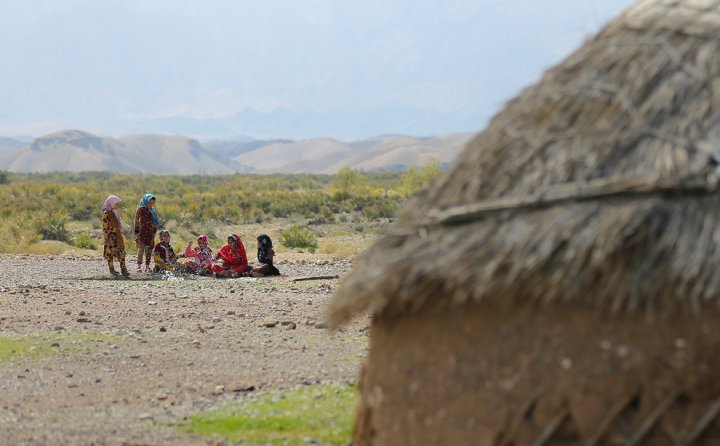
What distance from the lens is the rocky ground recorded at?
9.27 metres

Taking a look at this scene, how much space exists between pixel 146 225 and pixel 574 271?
1718 centimetres

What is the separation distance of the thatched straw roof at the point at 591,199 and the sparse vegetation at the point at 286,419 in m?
2.29

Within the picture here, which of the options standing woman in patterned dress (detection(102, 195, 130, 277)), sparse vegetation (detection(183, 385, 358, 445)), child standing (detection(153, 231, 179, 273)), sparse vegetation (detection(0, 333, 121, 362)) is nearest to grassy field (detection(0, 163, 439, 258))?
child standing (detection(153, 231, 179, 273))

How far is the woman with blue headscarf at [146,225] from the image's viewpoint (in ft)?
70.9

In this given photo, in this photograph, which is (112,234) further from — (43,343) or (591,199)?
(591,199)

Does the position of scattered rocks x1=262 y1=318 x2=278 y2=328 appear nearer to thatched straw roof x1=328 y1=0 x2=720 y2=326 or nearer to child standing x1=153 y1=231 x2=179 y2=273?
child standing x1=153 y1=231 x2=179 y2=273

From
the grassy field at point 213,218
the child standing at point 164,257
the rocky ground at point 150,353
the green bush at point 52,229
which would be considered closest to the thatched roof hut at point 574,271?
the rocky ground at point 150,353

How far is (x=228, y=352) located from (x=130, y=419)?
328cm

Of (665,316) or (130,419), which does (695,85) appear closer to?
(665,316)

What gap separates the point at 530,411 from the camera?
573cm

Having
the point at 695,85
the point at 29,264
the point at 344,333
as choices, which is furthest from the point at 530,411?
the point at 29,264

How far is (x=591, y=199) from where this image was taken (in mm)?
5758

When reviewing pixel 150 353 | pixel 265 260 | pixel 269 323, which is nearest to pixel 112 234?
pixel 265 260

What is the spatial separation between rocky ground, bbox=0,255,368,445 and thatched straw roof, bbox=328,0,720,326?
3115 mm
